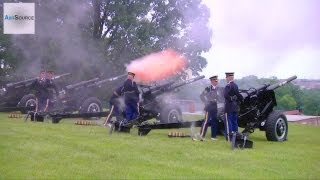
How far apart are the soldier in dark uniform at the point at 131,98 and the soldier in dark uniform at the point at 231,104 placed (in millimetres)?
2802

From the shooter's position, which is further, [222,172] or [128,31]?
[128,31]

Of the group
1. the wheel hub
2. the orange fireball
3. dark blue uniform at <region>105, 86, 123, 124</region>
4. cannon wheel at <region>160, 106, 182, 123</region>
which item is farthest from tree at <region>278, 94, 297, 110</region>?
the wheel hub

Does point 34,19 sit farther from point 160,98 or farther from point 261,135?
point 261,135

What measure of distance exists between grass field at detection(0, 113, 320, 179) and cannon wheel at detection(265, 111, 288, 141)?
28 centimetres

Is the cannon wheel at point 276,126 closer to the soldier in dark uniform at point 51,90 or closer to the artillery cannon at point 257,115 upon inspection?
the artillery cannon at point 257,115

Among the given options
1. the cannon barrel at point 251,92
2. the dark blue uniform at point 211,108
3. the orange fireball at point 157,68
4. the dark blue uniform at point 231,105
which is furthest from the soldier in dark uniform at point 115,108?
the dark blue uniform at point 231,105

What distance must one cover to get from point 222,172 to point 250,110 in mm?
5041

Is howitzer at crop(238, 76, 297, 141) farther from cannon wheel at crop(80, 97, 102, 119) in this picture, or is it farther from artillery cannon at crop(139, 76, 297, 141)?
cannon wheel at crop(80, 97, 102, 119)

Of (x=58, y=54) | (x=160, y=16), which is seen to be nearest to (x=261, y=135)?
(x=160, y=16)

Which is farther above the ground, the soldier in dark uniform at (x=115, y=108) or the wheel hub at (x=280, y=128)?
the soldier in dark uniform at (x=115, y=108)

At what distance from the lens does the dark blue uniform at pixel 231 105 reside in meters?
10.8

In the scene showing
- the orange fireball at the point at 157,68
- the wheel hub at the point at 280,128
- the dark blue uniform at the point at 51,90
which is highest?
the orange fireball at the point at 157,68

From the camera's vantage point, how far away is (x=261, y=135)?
1275 cm

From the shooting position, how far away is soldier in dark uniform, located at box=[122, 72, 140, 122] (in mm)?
12734
